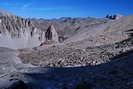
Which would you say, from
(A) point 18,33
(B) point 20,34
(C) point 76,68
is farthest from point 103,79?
(B) point 20,34

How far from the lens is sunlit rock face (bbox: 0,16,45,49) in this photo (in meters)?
86.9

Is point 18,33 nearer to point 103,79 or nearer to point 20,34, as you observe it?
point 20,34

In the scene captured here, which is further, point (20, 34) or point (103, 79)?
point (20, 34)

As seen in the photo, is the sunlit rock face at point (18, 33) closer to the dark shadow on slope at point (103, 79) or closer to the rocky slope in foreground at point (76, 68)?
the rocky slope in foreground at point (76, 68)

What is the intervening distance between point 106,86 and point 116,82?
843 mm

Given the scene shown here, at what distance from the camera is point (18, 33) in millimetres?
91500

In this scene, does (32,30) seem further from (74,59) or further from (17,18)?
(74,59)

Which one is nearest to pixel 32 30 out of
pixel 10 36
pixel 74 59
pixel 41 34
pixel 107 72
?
pixel 41 34

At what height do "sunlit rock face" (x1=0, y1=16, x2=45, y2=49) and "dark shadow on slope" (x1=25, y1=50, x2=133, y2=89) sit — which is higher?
"sunlit rock face" (x1=0, y1=16, x2=45, y2=49)

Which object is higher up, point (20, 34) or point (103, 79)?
point (20, 34)

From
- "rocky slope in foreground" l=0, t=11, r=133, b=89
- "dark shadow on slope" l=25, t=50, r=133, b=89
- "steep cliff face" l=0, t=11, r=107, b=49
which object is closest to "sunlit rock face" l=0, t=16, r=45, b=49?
"steep cliff face" l=0, t=11, r=107, b=49

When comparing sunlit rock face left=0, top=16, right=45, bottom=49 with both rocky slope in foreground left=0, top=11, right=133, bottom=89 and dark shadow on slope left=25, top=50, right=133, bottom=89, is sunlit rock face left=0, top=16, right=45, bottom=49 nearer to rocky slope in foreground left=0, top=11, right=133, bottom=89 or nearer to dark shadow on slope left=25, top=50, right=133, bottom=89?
rocky slope in foreground left=0, top=11, right=133, bottom=89

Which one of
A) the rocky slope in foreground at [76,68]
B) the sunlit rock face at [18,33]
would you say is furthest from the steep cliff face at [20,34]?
the rocky slope in foreground at [76,68]

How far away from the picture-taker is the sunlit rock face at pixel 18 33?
285 ft
